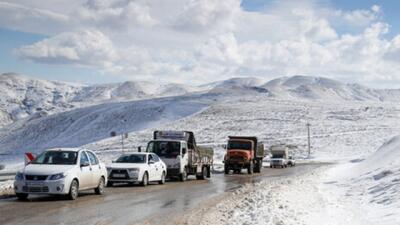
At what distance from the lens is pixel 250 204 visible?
17.0 m

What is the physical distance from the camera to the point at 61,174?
17859mm

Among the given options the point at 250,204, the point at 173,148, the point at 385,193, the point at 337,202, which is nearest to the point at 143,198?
the point at 250,204

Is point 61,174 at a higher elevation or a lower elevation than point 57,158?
lower

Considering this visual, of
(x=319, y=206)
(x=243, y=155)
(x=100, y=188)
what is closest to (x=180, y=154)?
(x=100, y=188)

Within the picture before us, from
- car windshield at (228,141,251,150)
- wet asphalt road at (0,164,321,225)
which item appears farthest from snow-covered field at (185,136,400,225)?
car windshield at (228,141,251,150)

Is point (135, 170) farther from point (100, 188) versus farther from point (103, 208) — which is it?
point (103, 208)

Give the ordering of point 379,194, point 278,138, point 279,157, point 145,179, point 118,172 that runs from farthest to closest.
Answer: point 278,138
point 279,157
point 145,179
point 118,172
point 379,194

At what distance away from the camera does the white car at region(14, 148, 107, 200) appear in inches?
691

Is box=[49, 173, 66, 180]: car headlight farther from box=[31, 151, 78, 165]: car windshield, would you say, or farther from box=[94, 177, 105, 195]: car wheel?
box=[94, 177, 105, 195]: car wheel

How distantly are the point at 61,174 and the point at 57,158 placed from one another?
1.48 metres

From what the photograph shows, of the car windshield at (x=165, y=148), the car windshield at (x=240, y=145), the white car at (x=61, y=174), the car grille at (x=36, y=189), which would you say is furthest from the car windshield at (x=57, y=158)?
the car windshield at (x=240, y=145)

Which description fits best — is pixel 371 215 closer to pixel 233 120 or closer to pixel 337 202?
pixel 337 202

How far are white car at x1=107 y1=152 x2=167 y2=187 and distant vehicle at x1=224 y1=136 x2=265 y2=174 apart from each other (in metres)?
17.2

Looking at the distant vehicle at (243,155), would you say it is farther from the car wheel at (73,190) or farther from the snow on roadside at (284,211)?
the car wheel at (73,190)
